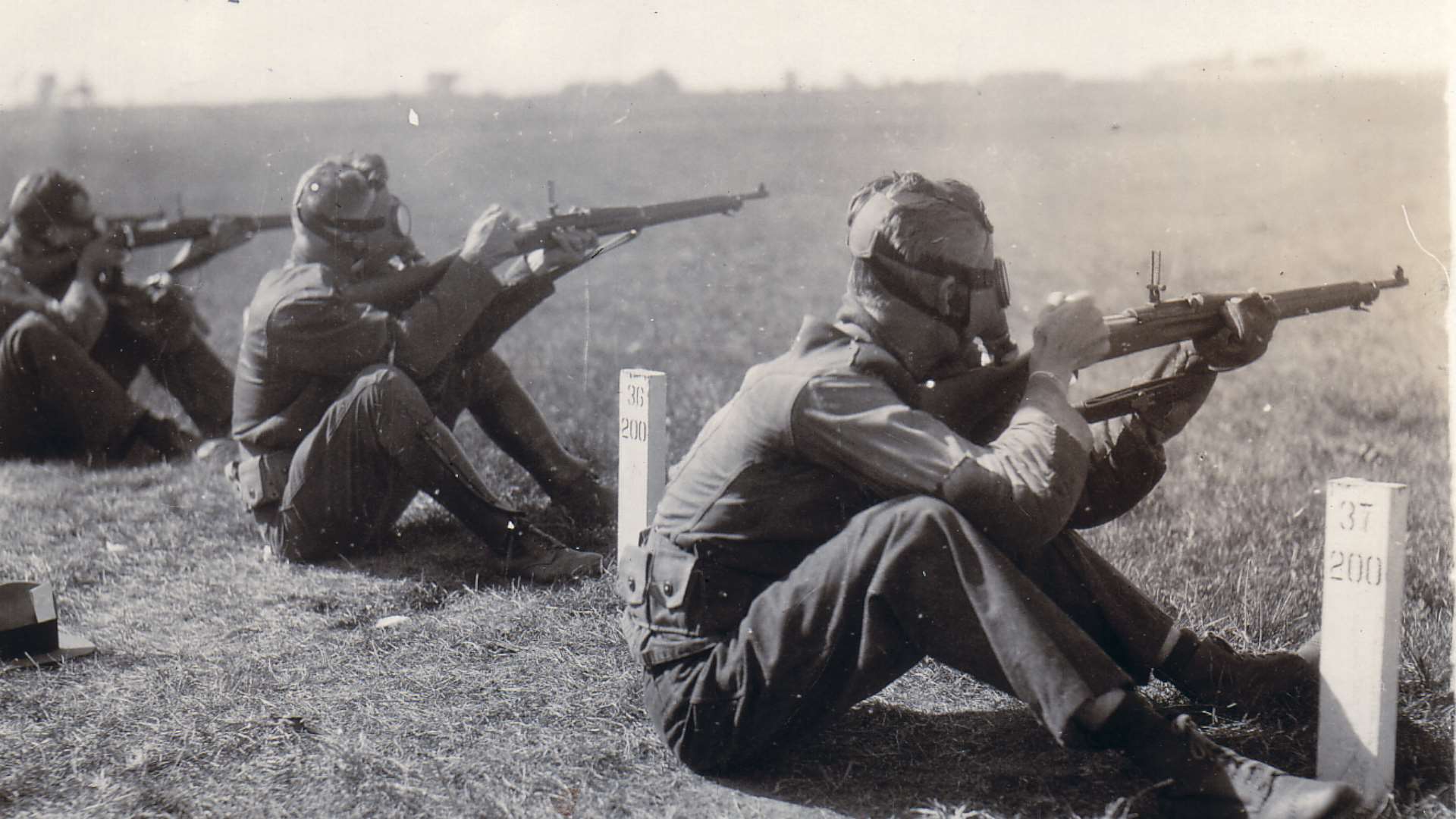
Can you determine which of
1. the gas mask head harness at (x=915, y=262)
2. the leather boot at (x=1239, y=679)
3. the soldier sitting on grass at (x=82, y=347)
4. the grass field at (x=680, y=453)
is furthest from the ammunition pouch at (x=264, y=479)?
the leather boot at (x=1239, y=679)

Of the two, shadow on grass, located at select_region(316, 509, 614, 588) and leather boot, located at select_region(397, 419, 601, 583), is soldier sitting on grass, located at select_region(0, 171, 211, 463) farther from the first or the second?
leather boot, located at select_region(397, 419, 601, 583)

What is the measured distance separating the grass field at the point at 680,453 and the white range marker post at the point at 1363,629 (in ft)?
0.54

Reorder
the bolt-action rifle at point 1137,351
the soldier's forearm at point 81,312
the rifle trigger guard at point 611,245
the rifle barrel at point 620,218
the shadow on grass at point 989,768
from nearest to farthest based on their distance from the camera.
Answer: the shadow on grass at point 989,768 < the bolt-action rifle at point 1137,351 < the rifle barrel at point 620,218 < the rifle trigger guard at point 611,245 < the soldier's forearm at point 81,312

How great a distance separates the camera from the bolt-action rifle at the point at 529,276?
18.7 ft

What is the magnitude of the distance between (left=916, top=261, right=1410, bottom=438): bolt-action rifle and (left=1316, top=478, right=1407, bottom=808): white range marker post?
0.69m

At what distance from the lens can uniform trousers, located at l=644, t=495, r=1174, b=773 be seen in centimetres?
268

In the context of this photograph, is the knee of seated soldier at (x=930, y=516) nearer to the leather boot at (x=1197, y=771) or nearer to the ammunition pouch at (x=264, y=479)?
the leather boot at (x=1197, y=771)

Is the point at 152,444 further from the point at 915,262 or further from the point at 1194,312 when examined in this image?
the point at 1194,312

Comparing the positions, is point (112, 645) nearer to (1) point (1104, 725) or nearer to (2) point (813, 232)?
(1) point (1104, 725)

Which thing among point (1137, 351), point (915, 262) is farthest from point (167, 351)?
point (1137, 351)

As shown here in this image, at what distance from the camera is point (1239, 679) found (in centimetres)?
340

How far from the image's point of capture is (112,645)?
4.41m

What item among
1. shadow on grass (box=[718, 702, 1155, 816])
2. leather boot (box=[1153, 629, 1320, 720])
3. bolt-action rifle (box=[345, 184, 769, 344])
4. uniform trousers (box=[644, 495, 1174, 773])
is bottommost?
shadow on grass (box=[718, 702, 1155, 816])

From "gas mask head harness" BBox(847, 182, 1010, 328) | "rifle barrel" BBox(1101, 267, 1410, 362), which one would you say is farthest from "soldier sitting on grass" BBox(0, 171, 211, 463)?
"rifle barrel" BBox(1101, 267, 1410, 362)
